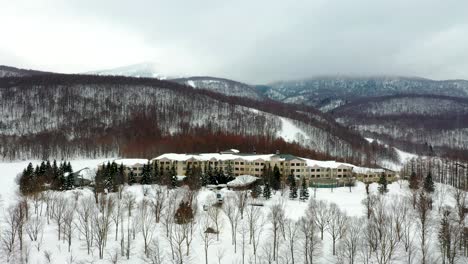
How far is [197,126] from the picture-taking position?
142625 millimetres

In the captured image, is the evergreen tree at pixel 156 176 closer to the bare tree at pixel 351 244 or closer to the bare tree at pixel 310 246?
the bare tree at pixel 310 246

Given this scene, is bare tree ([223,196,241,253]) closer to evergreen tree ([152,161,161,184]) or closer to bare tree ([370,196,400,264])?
bare tree ([370,196,400,264])

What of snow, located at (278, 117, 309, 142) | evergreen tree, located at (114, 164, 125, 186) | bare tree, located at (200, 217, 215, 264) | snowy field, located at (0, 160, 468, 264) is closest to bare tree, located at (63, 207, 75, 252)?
snowy field, located at (0, 160, 468, 264)

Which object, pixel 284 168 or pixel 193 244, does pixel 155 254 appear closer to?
pixel 193 244

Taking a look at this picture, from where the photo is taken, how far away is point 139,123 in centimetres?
14650

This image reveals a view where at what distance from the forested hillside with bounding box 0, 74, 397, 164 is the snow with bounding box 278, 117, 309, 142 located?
0.65 m

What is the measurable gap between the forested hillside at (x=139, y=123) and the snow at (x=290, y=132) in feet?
2.12

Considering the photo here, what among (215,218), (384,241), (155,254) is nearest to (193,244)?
(215,218)

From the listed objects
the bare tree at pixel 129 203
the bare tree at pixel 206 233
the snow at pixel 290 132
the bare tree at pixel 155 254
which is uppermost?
the snow at pixel 290 132

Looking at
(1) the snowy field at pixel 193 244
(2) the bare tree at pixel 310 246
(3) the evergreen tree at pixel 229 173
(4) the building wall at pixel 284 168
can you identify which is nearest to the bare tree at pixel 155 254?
(1) the snowy field at pixel 193 244

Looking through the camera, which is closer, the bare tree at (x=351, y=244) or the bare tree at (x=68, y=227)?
the bare tree at (x=351, y=244)

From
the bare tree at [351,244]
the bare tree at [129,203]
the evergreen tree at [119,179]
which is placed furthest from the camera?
the evergreen tree at [119,179]

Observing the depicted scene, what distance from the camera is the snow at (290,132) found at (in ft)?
451

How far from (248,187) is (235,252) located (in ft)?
77.7
